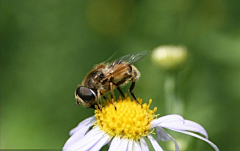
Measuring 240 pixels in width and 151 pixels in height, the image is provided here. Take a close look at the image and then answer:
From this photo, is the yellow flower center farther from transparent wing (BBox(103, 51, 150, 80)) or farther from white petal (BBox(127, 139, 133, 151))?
transparent wing (BBox(103, 51, 150, 80))

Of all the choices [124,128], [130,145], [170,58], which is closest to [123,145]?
[130,145]

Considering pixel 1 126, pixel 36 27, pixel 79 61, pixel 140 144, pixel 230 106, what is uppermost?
pixel 36 27

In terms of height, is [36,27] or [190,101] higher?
[36,27]

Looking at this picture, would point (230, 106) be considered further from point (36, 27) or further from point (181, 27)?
point (36, 27)

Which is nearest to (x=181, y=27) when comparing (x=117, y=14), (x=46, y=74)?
(x=117, y=14)

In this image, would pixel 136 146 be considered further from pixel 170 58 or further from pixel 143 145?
pixel 170 58

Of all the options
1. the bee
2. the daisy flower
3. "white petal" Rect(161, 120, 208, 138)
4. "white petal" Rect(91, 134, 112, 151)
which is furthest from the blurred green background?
"white petal" Rect(91, 134, 112, 151)

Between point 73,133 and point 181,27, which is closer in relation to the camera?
point 73,133
